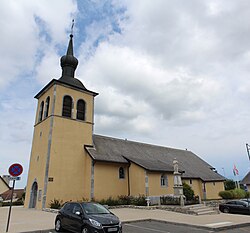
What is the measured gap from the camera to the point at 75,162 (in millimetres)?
19641

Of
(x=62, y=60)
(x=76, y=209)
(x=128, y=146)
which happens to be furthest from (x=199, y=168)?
(x=76, y=209)

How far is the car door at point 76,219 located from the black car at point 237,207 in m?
13.9

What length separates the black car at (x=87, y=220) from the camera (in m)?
7.19

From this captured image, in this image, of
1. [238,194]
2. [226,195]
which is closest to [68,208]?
[226,195]

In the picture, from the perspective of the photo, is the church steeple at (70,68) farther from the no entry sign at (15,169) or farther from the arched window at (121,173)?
the no entry sign at (15,169)

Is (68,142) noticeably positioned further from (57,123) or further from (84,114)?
(84,114)

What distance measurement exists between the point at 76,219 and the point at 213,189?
81.8 feet

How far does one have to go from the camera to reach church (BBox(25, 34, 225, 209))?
18.4 metres

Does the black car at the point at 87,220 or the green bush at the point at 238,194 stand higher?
the green bush at the point at 238,194

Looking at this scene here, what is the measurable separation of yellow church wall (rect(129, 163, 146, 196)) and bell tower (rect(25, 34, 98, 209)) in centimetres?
428

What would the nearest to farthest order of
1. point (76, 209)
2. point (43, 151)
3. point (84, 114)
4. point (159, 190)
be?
point (76, 209) → point (43, 151) → point (159, 190) → point (84, 114)

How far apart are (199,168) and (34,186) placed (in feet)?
69.2

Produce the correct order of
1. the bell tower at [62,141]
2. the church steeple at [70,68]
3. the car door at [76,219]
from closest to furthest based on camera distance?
A: 1. the car door at [76,219]
2. the bell tower at [62,141]
3. the church steeple at [70,68]

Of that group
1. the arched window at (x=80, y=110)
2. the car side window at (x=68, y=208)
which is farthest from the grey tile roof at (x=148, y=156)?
the car side window at (x=68, y=208)
